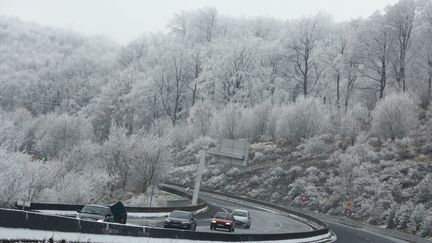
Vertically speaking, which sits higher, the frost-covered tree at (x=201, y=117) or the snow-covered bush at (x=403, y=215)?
the frost-covered tree at (x=201, y=117)

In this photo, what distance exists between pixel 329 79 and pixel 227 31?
30.1 m

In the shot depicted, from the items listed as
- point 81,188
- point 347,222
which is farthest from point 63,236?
point 347,222

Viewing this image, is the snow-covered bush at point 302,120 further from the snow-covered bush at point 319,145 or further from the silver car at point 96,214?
the silver car at point 96,214

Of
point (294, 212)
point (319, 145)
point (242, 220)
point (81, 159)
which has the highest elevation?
point (319, 145)

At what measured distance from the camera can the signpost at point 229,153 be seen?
5316 centimetres

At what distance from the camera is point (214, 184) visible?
8350 centimetres

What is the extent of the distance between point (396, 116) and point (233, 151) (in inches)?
1213

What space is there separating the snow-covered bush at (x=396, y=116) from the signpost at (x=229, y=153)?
29522mm

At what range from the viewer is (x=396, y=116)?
245ft

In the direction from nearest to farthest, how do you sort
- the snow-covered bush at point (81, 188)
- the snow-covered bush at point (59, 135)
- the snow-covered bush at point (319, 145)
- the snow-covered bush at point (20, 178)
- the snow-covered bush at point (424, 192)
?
the snow-covered bush at point (20, 178) < the snow-covered bush at point (81, 188) < the snow-covered bush at point (424, 192) < the snow-covered bush at point (319, 145) < the snow-covered bush at point (59, 135)

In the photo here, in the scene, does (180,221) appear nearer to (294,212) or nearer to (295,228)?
(295,228)

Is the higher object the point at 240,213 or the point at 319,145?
the point at 319,145

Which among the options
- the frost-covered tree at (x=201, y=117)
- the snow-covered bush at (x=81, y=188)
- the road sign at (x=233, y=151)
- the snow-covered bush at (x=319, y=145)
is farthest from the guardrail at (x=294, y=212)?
the snow-covered bush at (x=81, y=188)

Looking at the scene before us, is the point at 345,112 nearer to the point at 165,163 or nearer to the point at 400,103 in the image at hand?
the point at 400,103
